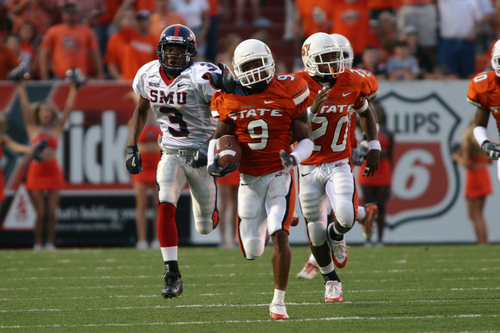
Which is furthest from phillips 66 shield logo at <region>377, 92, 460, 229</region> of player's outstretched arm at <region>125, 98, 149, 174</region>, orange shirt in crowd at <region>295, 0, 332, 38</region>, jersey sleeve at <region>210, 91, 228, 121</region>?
jersey sleeve at <region>210, 91, 228, 121</region>

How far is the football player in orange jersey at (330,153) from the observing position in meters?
5.06

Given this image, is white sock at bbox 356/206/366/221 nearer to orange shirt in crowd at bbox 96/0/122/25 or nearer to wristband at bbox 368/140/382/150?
wristband at bbox 368/140/382/150

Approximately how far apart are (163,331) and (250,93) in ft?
4.91

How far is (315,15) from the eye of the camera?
34.2 ft

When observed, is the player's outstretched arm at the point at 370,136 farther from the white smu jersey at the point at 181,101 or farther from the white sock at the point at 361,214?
the white smu jersey at the point at 181,101

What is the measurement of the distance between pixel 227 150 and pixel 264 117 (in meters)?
0.30

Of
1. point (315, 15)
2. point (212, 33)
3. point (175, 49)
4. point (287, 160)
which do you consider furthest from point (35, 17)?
point (287, 160)

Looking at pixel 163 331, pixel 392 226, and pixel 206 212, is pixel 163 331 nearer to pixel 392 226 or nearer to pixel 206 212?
pixel 206 212

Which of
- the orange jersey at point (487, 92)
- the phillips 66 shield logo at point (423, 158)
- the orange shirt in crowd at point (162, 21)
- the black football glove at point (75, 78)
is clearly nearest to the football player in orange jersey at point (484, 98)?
the orange jersey at point (487, 92)

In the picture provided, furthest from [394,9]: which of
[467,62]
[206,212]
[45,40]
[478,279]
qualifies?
[206,212]

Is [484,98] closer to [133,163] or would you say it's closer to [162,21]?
[133,163]

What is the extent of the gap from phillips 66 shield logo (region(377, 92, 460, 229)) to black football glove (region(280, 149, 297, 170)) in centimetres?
537

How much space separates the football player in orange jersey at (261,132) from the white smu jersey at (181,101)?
0.63 metres

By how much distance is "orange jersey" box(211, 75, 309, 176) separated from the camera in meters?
4.46
